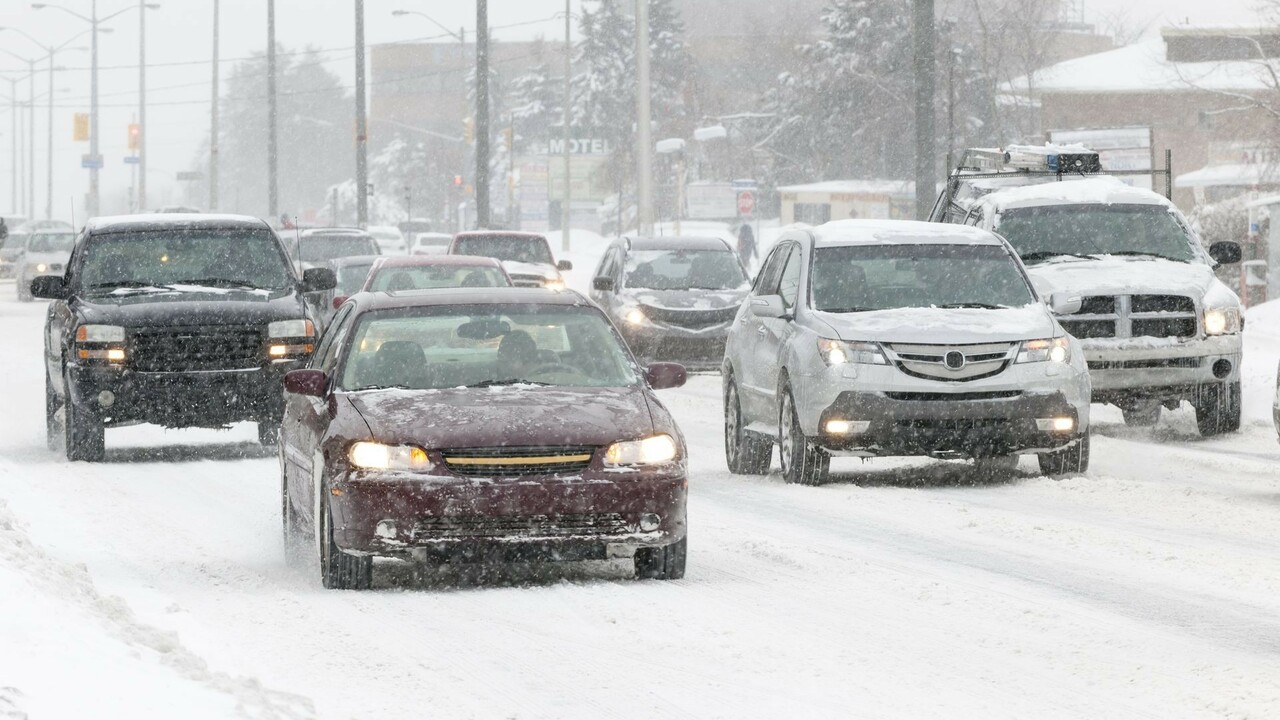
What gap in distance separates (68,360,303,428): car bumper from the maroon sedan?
5847 millimetres

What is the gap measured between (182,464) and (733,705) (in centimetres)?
973

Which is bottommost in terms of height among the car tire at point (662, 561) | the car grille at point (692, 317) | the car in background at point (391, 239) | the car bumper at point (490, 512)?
the car tire at point (662, 561)

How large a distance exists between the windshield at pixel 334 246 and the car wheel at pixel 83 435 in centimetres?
1937

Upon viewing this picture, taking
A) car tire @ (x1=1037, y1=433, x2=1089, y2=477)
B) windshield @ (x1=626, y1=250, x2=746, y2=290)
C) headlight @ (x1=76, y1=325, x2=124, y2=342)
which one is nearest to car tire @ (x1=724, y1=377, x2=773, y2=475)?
car tire @ (x1=1037, y1=433, x2=1089, y2=477)

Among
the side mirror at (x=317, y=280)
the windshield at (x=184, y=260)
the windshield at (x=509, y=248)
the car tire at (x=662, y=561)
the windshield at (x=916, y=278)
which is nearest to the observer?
the car tire at (x=662, y=561)

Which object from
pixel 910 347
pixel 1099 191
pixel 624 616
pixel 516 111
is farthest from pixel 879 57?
A: pixel 624 616

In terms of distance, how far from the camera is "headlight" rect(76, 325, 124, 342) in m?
15.6

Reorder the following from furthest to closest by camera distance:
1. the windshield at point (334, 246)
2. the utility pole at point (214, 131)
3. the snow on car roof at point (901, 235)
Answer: the utility pole at point (214, 131) → the windshield at point (334, 246) → the snow on car roof at point (901, 235)

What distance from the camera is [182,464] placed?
624 inches

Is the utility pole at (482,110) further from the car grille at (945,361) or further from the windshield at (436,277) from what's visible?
the car grille at (945,361)

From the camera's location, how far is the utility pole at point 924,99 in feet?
83.5

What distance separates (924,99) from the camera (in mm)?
25625

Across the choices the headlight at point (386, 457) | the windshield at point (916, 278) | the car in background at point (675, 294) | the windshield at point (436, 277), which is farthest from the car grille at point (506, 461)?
the car in background at point (675, 294)

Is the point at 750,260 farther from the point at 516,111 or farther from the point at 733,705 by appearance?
the point at 516,111
